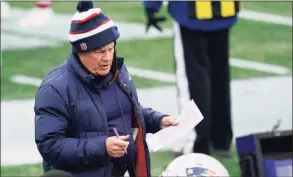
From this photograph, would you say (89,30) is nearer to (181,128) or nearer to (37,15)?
(181,128)

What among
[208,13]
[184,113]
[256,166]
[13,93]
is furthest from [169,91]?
[184,113]

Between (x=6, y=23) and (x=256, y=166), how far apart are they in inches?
315

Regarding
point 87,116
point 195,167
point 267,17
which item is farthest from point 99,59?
point 267,17

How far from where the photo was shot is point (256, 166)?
761cm

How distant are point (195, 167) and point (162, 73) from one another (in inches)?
187

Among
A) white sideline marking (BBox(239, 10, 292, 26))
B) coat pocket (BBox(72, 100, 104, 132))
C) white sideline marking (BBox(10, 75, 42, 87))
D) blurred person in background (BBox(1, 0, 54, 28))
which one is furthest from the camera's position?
white sideline marking (BBox(239, 10, 292, 26))

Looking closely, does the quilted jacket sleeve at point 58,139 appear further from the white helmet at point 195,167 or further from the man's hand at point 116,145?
the white helmet at point 195,167

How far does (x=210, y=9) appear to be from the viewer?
8719 mm

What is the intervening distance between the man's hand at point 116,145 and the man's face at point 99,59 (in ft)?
1.26

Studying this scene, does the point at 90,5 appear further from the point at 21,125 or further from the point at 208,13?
the point at 21,125

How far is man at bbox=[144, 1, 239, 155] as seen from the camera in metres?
8.74

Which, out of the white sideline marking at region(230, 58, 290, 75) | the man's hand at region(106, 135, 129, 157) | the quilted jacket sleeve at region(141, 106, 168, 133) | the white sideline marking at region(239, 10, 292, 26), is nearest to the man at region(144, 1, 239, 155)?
the quilted jacket sleeve at region(141, 106, 168, 133)

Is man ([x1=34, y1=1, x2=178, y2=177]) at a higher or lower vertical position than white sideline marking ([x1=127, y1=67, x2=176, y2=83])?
higher

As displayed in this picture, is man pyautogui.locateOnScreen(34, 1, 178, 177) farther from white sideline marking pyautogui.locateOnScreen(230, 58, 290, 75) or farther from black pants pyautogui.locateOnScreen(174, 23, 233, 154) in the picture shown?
white sideline marking pyautogui.locateOnScreen(230, 58, 290, 75)
